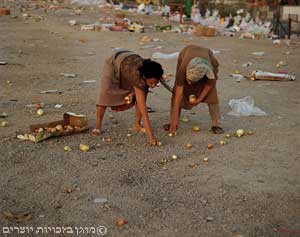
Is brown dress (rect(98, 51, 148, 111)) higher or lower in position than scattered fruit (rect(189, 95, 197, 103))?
higher

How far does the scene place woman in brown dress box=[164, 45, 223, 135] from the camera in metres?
5.52

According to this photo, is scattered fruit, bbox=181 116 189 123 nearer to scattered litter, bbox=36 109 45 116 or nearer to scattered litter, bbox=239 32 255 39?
scattered litter, bbox=36 109 45 116

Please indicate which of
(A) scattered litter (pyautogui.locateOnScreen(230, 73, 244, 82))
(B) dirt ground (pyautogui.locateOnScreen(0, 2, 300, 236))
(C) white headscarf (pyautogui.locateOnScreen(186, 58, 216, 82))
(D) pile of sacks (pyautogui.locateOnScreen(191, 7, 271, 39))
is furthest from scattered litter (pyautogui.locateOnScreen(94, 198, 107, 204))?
(D) pile of sacks (pyautogui.locateOnScreen(191, 7, 271, 39))

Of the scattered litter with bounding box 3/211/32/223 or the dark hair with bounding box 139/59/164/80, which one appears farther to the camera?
the dark hair with bounding box 139/59/164/80

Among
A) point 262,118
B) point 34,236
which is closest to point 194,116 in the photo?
point 262,118

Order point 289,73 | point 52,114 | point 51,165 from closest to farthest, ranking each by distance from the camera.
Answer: point 51,165
point 52,114
point 289,73

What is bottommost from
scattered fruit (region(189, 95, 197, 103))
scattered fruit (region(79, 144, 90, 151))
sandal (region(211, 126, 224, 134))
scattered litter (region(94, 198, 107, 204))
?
scattered litter (region(94, 198, 107, 204))

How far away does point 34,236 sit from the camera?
3.69m

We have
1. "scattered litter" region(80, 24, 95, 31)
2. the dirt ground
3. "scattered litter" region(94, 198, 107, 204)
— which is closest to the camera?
the dirt ground

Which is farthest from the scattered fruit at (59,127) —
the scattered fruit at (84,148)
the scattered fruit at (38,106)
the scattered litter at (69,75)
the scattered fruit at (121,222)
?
the scattered litter at (69,75)

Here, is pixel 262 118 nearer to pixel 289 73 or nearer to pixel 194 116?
pixel 194 116

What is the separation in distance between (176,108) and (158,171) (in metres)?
1.21

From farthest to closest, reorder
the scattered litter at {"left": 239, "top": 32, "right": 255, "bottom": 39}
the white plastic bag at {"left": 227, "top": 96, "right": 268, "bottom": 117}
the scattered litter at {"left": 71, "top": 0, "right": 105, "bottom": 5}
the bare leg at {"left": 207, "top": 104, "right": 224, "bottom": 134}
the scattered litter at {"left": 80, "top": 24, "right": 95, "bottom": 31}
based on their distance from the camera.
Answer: the scattered litter at {"left": 71, "top": 0, "right": 105, "bottom": 5}
the scattered litter at {"left": 80, "top": 24, "right": 95, "bottom": 31}
the scattered litter at {"left": 239, "top": 32, "right": 255, "bottom": 39}
the white plastic bag at {"left": 227, "top": 96, "right": 268, "bottom": 117}
the bare leg at {"left": 207, "top": 104, "right": 224, "bottom": 134}

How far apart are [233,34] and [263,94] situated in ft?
27.3
